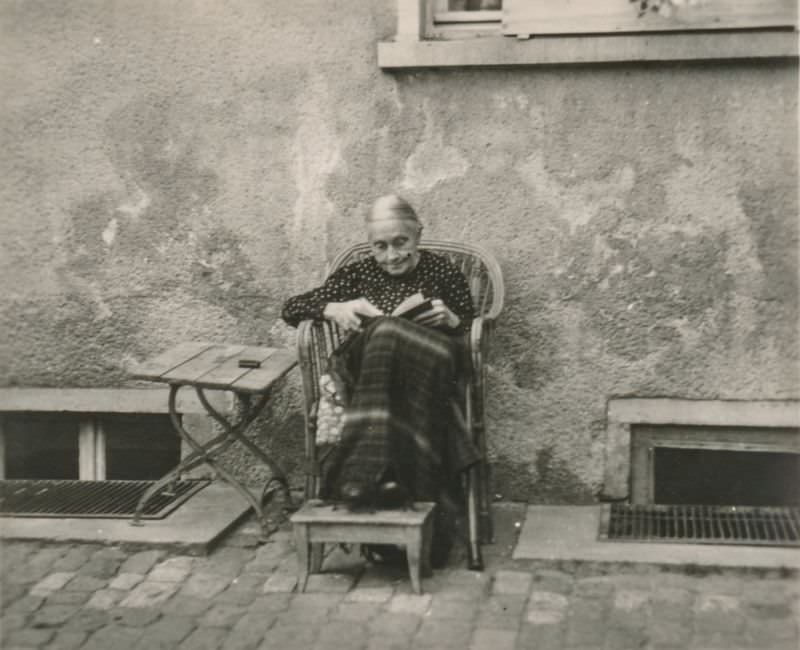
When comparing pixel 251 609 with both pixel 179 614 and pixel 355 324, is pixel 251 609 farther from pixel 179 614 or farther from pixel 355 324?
pixel 355 324

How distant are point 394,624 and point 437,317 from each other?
119 cm

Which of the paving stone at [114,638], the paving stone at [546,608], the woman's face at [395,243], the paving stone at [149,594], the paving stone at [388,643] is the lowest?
the paving stone at [149,594]

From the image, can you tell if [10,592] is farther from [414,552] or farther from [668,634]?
[668,634]

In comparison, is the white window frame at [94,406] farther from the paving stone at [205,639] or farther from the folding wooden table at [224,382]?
the paving stone at [205,639]

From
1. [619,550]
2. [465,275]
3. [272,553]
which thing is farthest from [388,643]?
[465,275]

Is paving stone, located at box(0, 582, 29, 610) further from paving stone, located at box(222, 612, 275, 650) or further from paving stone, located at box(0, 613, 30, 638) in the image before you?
paving stone, located at box(222, 612, 275, 650)

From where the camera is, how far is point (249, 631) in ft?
13.4

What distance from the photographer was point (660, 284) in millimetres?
5289

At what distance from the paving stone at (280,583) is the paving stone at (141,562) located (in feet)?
1.60

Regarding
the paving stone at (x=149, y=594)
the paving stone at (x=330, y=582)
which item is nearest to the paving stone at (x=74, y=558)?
the paving stone at (x=149, y=594)

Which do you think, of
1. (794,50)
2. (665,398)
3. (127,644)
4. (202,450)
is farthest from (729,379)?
(127,644)

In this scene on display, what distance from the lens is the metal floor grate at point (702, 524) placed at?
4785 mm

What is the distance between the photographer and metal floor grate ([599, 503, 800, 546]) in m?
4.79

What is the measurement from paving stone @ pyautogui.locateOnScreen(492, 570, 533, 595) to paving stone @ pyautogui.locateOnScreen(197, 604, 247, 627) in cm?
88
